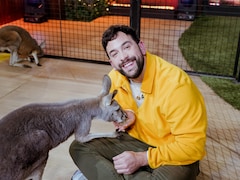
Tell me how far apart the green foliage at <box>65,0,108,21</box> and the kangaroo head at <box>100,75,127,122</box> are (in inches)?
125

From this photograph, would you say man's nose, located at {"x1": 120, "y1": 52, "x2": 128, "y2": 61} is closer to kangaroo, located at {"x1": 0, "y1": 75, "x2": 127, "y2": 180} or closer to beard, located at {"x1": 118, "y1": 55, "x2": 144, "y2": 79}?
beard, located at {"x1": 118, "y1": 55, "x2": 144, "y2": 79}

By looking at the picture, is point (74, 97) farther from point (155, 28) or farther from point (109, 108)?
point (155, 28)

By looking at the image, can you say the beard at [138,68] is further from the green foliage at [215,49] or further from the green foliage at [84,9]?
the green foliage at [84,9]

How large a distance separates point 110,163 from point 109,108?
0.26 metres

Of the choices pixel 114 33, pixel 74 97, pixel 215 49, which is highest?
pixel 114 33

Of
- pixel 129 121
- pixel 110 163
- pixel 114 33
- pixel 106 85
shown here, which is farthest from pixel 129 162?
pixel 114 33

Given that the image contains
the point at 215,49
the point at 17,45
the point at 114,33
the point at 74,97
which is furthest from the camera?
the point at 215,49

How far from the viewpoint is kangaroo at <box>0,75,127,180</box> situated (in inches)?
60.2

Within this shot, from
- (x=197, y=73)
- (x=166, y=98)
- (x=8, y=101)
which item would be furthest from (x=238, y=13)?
(x=166, y=98)

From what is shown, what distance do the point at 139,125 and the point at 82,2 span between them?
3.29 m

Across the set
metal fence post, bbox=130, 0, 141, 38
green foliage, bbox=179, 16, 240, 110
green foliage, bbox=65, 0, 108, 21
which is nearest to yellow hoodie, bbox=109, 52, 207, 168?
green foliage, bbox=179, 16, 240, 110

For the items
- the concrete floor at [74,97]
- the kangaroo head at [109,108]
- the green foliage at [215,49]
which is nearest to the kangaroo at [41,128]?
the kangaroo head at [109,108]

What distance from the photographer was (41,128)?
1629 millimetres

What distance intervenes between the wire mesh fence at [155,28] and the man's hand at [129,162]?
211 centimetres
